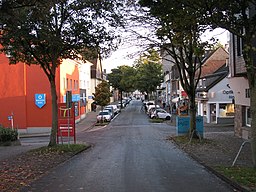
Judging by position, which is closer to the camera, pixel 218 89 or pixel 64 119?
pixel 64 119

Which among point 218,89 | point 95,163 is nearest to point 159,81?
point 218,89

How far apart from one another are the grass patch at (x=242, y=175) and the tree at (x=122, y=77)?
7077 centimetres

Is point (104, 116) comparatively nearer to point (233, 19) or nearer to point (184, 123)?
point (184, 123)

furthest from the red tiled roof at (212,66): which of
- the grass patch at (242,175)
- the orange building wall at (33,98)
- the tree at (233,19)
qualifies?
the grass patch at (242,175)

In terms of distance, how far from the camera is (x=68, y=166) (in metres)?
13.1

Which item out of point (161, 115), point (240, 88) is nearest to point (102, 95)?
point (161, 115)

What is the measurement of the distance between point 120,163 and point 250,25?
244 inches

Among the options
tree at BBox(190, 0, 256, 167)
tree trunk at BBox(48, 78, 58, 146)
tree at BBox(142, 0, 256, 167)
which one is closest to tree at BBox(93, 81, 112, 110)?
tree trunk at BBox(48, 78, 58, 146)

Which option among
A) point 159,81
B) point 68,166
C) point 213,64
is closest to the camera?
point 68,166

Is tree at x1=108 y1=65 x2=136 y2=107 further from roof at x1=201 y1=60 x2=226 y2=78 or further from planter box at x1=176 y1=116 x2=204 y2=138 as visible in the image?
planter box at x1=176 y1=116 x2=204 y2=138

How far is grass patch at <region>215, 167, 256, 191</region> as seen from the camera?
892cm

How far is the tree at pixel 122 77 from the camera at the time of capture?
3391 inches

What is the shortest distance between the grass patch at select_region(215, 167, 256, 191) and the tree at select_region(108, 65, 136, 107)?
70.8m

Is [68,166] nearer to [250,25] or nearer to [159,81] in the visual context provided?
[250,25]
